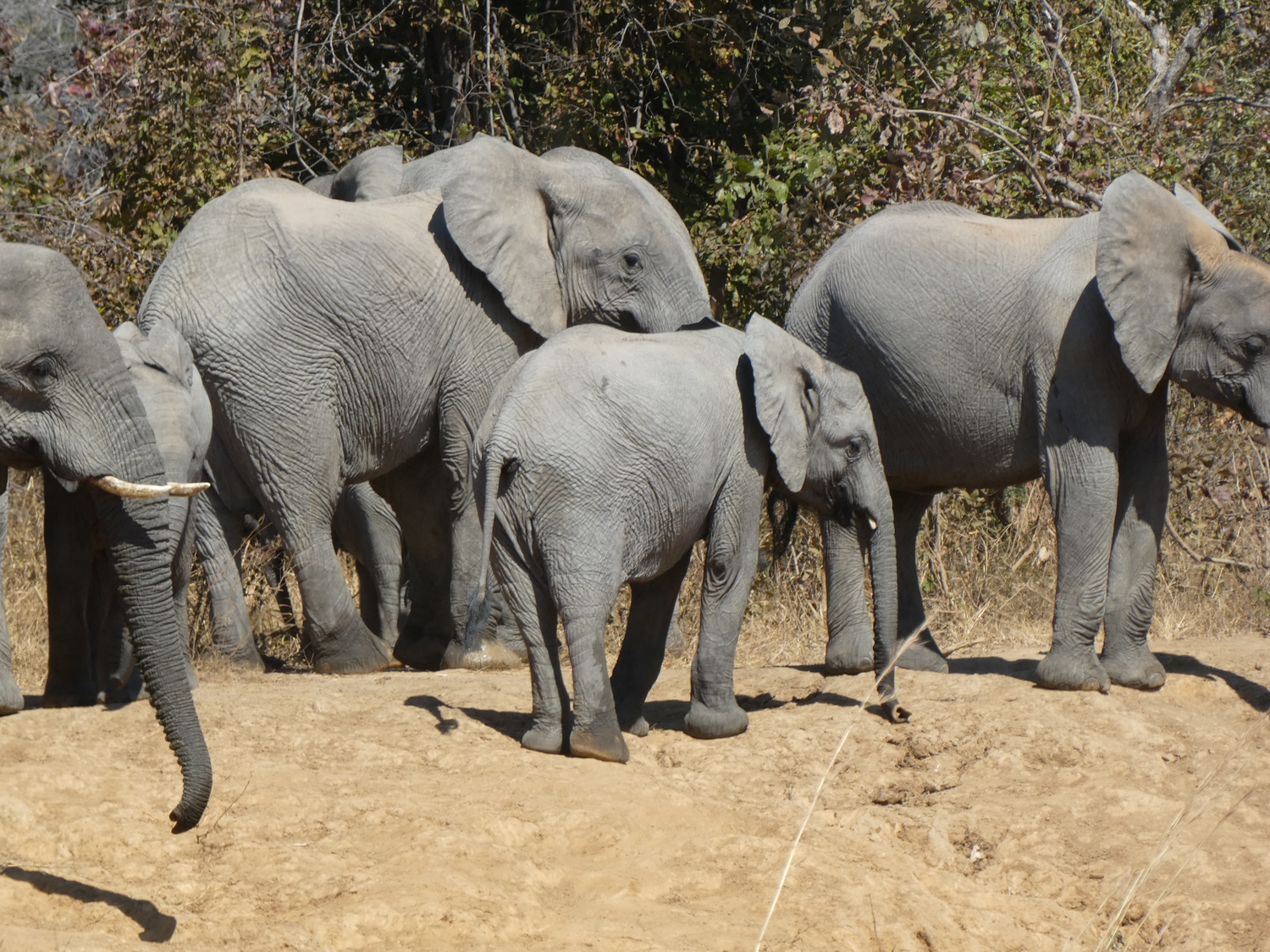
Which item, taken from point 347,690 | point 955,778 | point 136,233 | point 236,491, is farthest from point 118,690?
point 136,233

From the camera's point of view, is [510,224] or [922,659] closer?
[922,659]

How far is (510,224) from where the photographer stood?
8258mm

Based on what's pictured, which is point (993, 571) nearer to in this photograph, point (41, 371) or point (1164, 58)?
point (1164, 58)

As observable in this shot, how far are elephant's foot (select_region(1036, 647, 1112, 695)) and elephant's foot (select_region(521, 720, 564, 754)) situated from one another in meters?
2.18

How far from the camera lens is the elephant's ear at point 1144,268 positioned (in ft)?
23.5

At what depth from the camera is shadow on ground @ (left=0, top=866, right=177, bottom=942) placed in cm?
470

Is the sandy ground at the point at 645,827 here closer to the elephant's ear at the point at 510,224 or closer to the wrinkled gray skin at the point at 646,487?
the wrinkled gray skin at the point at 646,487

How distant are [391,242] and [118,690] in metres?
2.36

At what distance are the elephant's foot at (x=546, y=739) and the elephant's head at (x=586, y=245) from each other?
2484mm

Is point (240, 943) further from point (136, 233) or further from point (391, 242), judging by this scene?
point (136, 233)

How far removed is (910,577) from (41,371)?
436 centimetres

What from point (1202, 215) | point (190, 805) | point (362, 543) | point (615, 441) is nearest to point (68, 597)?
point (615, 441)

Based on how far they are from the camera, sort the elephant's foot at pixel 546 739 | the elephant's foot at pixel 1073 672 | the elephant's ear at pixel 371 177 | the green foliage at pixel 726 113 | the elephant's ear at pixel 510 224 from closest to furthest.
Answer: the elephant's foot at pixel 546 739
the elephant's foot at pixel 1073 672
the elephant's ear at pixel 510 224
the elephant's ear at pixel 371 177
the green foliage at pixel 726 113

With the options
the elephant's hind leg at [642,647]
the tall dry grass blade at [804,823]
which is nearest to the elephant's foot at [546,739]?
the elephant's hind leg at [642,647]
